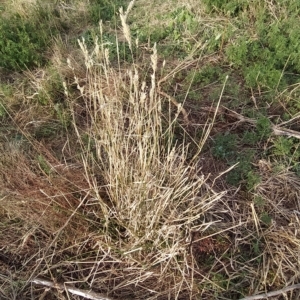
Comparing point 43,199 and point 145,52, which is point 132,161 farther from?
point 145,52

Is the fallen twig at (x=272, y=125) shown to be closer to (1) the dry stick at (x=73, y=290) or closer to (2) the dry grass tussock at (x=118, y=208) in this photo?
(2) the dry grass tussock at (x=118, y=208)

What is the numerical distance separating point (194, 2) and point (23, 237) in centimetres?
283

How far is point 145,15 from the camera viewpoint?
4.21m

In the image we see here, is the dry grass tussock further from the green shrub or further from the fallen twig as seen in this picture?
the green shrub

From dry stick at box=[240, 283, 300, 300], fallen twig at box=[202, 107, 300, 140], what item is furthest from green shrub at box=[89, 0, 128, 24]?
dry stick at box=[240, 283, 300, 300]

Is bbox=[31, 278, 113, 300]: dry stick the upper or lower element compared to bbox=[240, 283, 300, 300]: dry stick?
upper

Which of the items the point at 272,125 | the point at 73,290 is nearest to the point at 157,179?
the point at 73,290

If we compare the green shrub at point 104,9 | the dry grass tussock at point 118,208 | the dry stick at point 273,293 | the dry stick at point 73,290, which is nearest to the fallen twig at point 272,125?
the dry grass tussock at point 118,208

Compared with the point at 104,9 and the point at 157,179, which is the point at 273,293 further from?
the point at 104,9

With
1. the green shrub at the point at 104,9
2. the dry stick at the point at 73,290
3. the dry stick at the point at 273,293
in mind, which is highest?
the green shrub at the point at 104,9

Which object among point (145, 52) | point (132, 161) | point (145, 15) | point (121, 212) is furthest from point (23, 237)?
point (145, 15)

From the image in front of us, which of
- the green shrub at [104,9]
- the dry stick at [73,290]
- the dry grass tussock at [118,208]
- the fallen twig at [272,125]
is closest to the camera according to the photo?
the dry grass tussock at [118,208]

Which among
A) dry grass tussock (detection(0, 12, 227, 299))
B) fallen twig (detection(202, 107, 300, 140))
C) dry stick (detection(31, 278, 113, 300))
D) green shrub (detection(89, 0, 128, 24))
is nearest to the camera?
dry grass tussock (detection(0, 12, 227, 299))

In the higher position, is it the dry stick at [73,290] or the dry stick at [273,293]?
the dry stick at [73,290]
